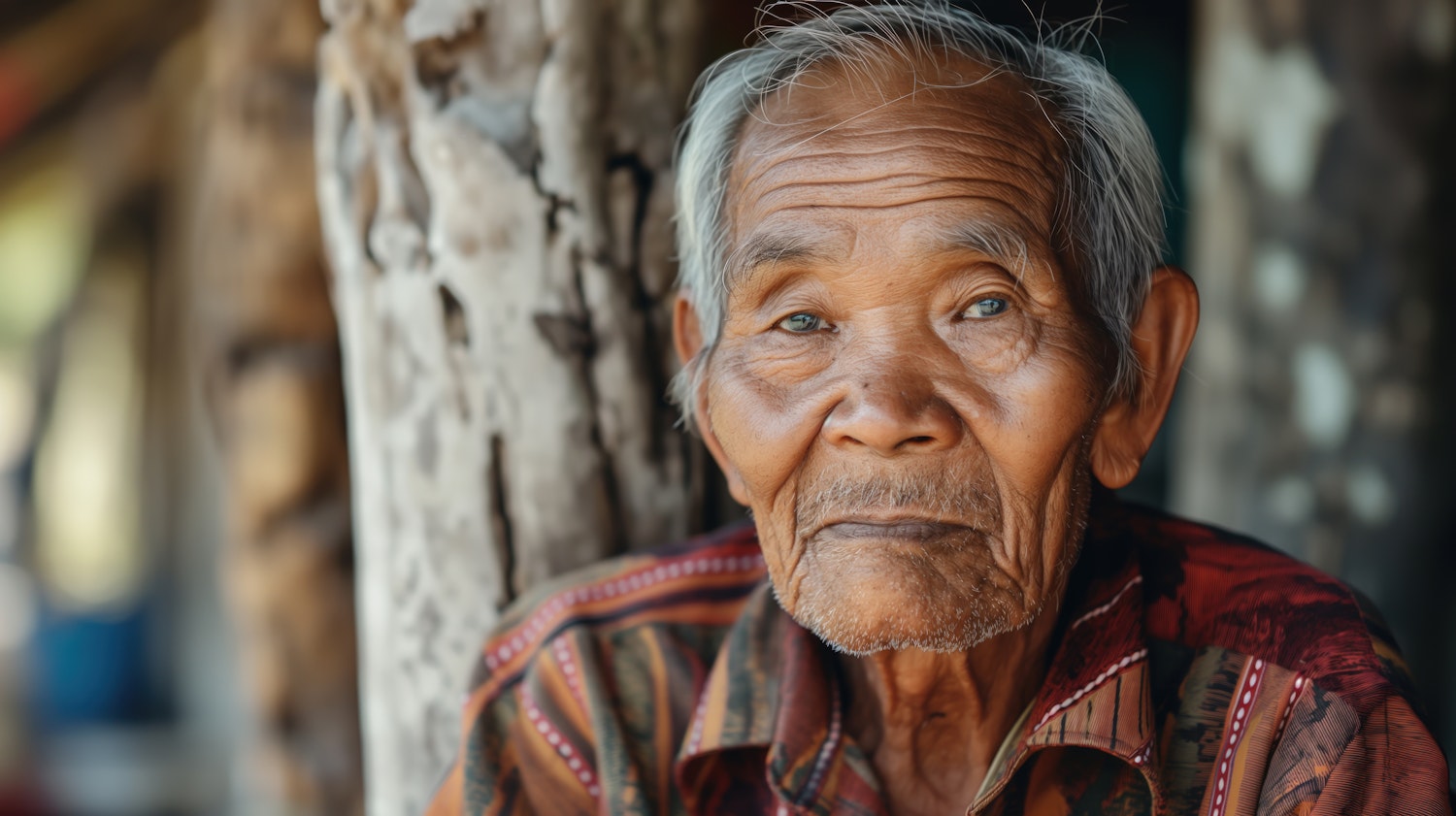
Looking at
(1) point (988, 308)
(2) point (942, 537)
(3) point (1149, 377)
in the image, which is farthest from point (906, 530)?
(3) point (1149, 377)

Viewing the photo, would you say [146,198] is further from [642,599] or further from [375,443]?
[642,599]

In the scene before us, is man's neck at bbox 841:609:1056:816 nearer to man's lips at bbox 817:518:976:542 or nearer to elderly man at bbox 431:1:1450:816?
elderly man at bbox 431:1:1450:816

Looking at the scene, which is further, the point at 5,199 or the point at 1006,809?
the point at 5,199

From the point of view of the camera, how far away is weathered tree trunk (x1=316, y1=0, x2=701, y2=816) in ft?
6.32

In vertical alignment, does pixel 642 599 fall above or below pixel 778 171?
below

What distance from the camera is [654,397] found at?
2.09 m

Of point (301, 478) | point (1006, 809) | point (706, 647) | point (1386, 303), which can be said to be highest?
point (1386, 303)

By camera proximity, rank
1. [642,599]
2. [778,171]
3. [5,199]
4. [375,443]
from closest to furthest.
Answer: [778,171] → [642,599] → [375,443] → [5,199]

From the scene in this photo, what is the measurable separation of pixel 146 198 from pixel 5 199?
1.46ft

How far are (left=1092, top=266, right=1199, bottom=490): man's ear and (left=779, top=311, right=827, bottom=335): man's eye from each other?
0.39 metres

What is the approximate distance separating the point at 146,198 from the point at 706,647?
349 centimetres

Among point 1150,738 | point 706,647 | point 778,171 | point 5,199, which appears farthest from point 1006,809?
point 5,199

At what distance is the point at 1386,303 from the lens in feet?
8.96

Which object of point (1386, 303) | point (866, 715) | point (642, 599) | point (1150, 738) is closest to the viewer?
point (1150, 738)
